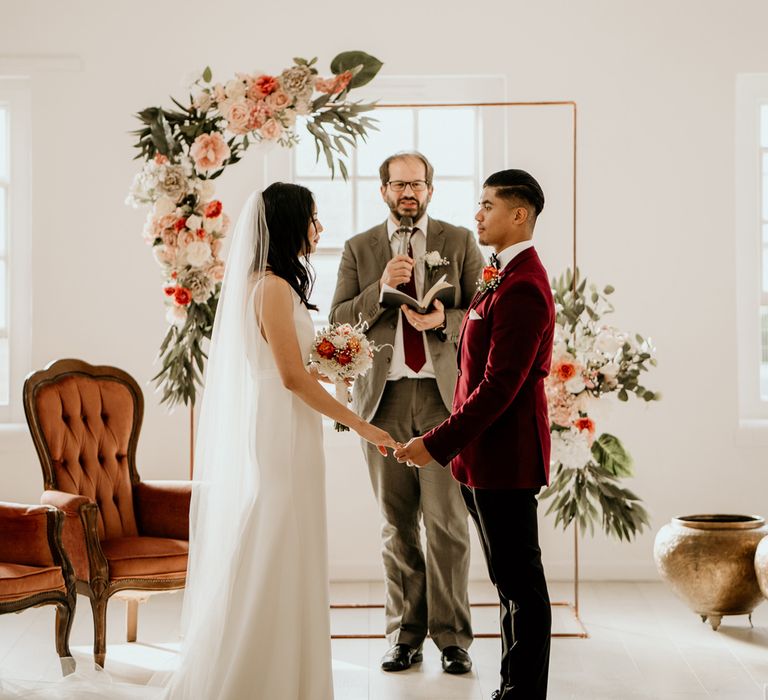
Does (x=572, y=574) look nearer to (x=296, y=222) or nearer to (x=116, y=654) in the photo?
(x=116, y=654)

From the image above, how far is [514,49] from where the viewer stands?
18.2 ft

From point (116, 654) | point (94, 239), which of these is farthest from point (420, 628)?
point (94, 239)

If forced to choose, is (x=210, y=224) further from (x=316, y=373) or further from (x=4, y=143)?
(x=4, y=143)

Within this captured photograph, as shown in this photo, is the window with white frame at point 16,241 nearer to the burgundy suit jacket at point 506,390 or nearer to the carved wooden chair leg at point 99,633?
the carved wooden chair leg at point 99,633

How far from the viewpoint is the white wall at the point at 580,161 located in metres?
5.54

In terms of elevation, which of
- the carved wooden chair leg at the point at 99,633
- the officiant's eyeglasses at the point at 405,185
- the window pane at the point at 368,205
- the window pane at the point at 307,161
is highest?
the window pane at the point at 307,161

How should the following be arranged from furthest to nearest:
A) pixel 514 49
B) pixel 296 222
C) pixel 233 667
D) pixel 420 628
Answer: pixel 514 49 < pixel 420 628 < pixel 296 222 < pixel 233 667

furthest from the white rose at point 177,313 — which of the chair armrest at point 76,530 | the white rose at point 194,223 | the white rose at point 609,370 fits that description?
the white rose at point 609,370

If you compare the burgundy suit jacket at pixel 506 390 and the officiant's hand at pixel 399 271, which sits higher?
the officiant's hand at pixel 399 271

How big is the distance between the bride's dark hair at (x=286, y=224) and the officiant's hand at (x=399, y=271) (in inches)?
28.2

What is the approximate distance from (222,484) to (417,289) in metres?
1.27

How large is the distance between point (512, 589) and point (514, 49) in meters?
3.38

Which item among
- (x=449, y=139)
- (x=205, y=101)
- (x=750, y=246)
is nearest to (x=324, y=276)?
(x=449, y=139)

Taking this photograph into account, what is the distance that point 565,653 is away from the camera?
4312 millimetres
